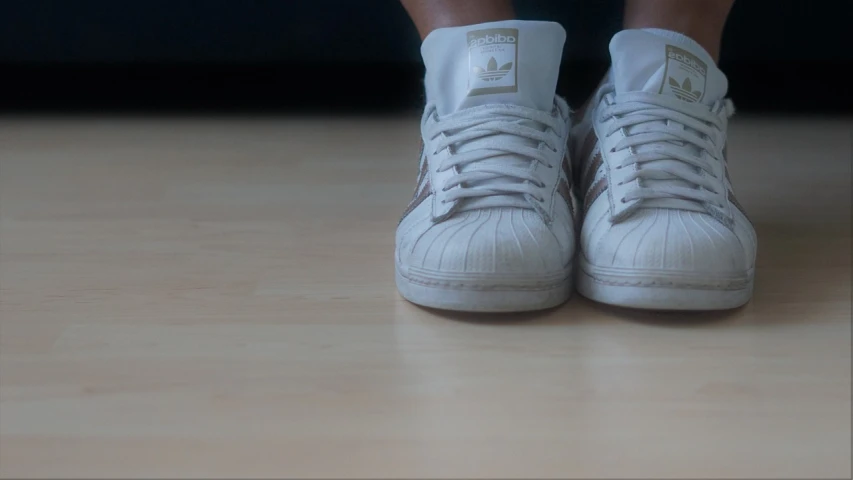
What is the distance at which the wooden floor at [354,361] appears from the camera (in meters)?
0.46

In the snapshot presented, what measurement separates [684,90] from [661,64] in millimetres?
28

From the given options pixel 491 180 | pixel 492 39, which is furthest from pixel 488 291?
pixel 492 39

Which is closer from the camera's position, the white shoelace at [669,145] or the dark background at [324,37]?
the white shoelace at [669,145]

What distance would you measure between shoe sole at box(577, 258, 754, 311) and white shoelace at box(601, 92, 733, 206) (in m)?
0.06

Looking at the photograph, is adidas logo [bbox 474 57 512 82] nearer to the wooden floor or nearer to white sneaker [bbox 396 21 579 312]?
white sneaker [bbox 396 21 579 312]

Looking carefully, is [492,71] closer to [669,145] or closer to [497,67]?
[497,67]

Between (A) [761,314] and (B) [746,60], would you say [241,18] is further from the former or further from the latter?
(A) [761,314]

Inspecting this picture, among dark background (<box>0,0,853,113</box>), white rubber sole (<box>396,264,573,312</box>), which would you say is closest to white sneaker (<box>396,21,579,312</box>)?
white rubber sole (<box>396,264,573,312</box>)

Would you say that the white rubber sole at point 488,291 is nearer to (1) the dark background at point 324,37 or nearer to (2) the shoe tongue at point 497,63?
(2) the shoe tongue at point 497,63

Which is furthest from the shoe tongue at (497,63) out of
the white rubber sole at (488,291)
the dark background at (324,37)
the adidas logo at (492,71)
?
the dark background at (324,37)

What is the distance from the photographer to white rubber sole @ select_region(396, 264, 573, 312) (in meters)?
0.59

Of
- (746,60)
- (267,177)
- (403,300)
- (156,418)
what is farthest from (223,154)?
(746,60)

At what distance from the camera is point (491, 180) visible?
632mm

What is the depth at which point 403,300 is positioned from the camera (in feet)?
2.11
